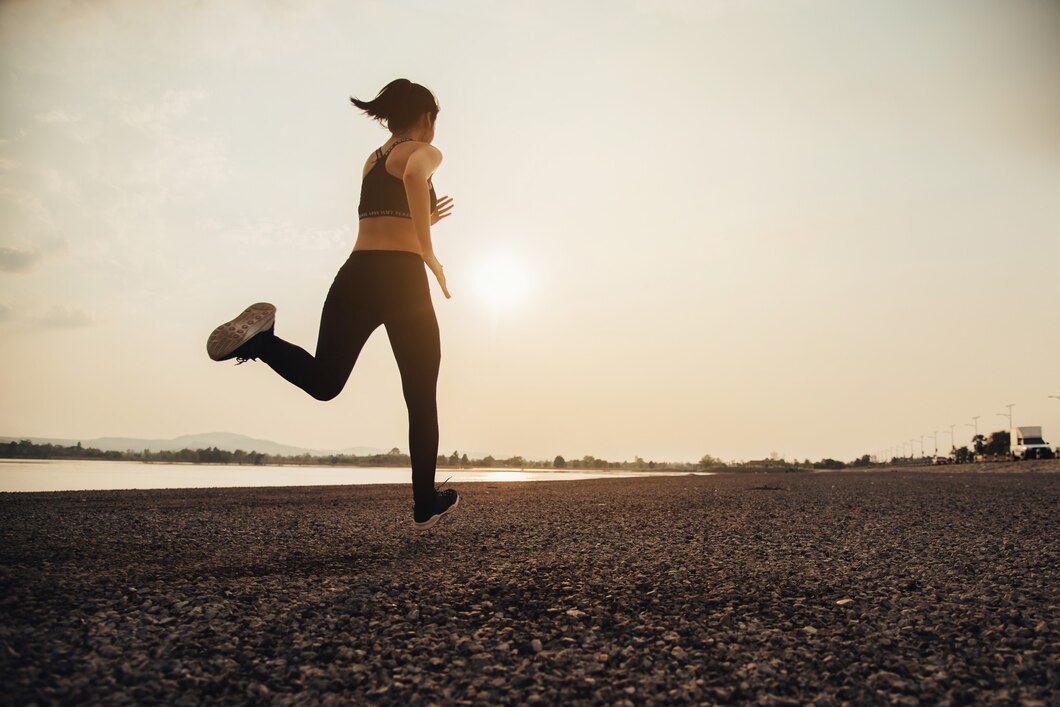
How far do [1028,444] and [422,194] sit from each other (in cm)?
7906

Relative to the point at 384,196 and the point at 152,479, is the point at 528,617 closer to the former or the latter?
the point at 384,196

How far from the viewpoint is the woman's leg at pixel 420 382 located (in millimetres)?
4672

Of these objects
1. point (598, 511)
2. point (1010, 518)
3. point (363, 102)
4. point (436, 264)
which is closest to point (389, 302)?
point (436, 264)

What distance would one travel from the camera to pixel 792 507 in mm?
9625

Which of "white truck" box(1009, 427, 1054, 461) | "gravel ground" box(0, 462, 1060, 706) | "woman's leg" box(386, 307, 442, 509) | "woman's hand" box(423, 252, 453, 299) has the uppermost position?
"woman's hand" box(423, 252, 453, 299)

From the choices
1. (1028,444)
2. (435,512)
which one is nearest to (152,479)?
(435,512)

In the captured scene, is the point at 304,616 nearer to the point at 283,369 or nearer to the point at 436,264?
the point at 283,369

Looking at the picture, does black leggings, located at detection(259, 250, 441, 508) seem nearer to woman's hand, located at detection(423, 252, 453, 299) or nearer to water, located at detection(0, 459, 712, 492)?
woman's hand, located at detection(423, 252, 453, 299)

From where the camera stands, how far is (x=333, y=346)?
444cm

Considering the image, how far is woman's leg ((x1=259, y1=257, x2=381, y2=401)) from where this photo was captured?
4.29 m

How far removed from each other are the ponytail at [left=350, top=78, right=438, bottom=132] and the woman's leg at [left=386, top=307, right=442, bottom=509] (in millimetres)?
1135

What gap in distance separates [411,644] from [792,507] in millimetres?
8158

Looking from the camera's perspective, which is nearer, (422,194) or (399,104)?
(422,194)

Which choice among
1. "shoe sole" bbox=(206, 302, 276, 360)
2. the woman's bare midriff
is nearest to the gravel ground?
"shoe sole" bbox=(206, 302, 276, 360)
